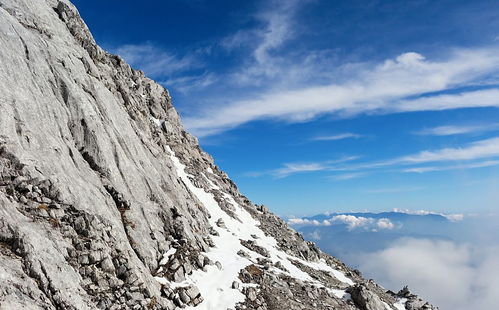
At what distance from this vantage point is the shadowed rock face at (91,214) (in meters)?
20.7

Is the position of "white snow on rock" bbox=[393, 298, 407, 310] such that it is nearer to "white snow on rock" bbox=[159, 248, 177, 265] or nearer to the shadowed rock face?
the shadowed rock face

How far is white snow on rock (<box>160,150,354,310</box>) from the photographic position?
32.2 metres

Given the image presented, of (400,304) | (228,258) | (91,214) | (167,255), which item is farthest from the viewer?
(400,304)

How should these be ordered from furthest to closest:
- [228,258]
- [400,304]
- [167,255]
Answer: [400,304] < [228,258] < [167,255]

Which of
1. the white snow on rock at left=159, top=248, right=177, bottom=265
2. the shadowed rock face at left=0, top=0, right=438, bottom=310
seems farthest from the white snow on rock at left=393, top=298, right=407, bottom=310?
the white snow on rock at left=159, top=248, right=177, bottom=265

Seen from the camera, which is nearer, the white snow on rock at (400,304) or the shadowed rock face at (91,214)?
the shadowed rock face at (91,214)

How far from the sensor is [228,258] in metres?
42.1

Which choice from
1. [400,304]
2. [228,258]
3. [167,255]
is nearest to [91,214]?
[167,255]

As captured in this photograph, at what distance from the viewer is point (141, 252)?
98.8 ft

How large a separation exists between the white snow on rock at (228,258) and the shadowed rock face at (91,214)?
246 mm

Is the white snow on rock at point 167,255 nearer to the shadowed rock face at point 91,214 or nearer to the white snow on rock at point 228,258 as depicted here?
the shadowed rock face at point 91,214

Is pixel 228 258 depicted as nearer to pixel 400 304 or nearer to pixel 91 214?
pixel 91 214

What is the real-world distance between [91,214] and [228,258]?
2063 centimetres

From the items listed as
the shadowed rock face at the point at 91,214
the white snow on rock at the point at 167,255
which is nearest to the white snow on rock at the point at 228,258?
the shadowed rock face at the point at 91,214
